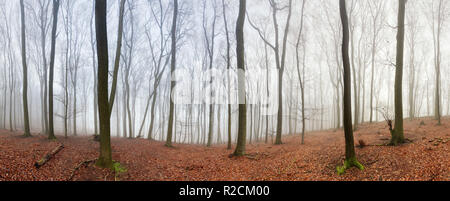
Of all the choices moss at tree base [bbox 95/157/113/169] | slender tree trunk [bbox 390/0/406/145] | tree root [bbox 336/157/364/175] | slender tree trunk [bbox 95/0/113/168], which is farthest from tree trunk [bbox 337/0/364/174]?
slender tree trunk [bbox 95/0/113/168]

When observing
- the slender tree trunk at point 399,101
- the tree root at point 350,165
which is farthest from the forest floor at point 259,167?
the slender tree trunk at point 399,101

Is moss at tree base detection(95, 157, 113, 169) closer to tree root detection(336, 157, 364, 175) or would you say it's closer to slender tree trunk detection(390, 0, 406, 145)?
tree root detection(336, 157, 364, 175)

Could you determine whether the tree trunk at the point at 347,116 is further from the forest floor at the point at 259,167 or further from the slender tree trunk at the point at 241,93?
the slender tree trunk at the point at 241,93

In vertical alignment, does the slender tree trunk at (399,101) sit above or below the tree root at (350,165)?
above

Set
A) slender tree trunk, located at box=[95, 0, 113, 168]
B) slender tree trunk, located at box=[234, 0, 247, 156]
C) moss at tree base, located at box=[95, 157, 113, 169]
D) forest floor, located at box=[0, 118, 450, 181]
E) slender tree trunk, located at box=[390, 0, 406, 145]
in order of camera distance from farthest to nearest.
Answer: slender tree trunk, located at box=[234, 0, 247, 156] < slender tree trunk, located at box=[390, 0, 406, 145] < moss at tree base, located at box=[95, 157, 113, 169] < slender tree trunk, located at box=[95, 0, 113, 168] < forest floor, located at box=[0, 118, 450, 181]

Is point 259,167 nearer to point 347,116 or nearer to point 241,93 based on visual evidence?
point 241,93

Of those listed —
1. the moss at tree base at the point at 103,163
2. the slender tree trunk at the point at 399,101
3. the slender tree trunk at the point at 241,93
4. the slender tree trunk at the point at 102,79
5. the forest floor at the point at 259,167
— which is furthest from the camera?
the slender tree trunk at the point at 241,93

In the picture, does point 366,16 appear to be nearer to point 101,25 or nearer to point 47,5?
point 101,25

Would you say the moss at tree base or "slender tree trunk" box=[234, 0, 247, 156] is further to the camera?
"slender tree trunk" box=[234, 0, 247, 156]

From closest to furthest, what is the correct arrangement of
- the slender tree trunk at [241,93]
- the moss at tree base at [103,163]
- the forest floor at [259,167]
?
the forest floor at [259,167]
the moss at tree base at [103,163]
the slender tree trunk at [241,93]
